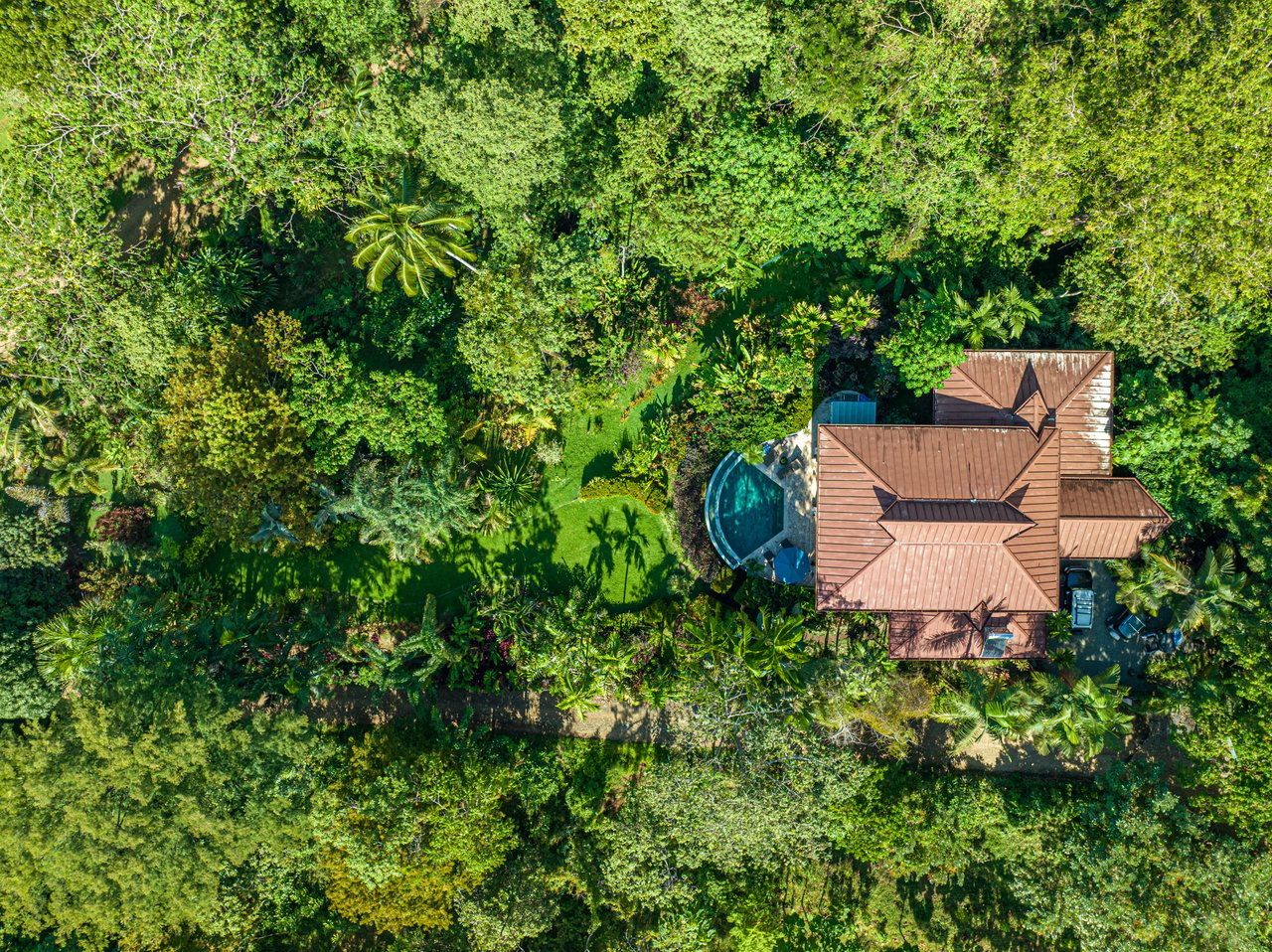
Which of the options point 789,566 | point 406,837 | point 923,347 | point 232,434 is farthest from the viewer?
point 789,566

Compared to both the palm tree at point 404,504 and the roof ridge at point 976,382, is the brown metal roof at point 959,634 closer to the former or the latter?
the roof ridge at point 976,382

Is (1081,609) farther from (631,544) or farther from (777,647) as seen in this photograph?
(631,544)

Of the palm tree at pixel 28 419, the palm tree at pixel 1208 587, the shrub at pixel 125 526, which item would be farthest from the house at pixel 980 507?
the palm tree at pixel 28 419

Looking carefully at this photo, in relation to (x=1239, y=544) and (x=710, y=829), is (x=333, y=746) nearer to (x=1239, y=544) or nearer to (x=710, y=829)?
(x=710, y=829)

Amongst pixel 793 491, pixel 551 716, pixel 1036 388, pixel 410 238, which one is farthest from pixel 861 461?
pixel 410 238

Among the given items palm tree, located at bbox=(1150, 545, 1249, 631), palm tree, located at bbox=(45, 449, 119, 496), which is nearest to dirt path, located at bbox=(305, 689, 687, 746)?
palm tree, located at bbox=(45, 449, 119, 496)

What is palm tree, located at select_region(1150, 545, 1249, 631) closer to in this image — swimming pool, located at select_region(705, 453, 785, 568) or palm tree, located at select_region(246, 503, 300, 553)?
swimming pool, located at select_region(705, 453, 785, 568)
